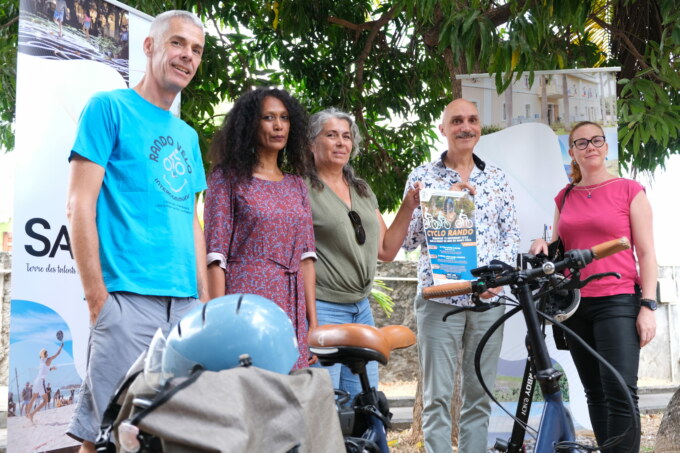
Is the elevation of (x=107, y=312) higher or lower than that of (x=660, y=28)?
lower

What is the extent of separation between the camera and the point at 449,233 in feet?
13.5

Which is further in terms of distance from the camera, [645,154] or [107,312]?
[645,154]

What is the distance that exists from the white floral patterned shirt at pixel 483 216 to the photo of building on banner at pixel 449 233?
5 centimetres

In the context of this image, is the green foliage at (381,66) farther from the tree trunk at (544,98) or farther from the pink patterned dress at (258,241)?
the pink patterned dress at (258,241)

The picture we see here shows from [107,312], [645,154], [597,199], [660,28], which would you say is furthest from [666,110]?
[107,312]

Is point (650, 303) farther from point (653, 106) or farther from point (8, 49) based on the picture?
point (8, 49)

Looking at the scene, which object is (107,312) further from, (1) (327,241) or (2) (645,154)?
(2) (645,154)

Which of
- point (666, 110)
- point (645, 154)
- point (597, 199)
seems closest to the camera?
point (597, 199)

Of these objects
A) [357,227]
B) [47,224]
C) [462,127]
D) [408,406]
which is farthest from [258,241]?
[408,406]

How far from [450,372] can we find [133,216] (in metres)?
2.02

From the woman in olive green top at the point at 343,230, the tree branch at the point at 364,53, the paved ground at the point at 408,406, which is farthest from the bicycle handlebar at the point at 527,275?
the paved ground at the point at 408,406

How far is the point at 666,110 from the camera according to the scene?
5613mm

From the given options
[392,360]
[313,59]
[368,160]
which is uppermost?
[313,59]

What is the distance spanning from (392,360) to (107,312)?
27.1ft
